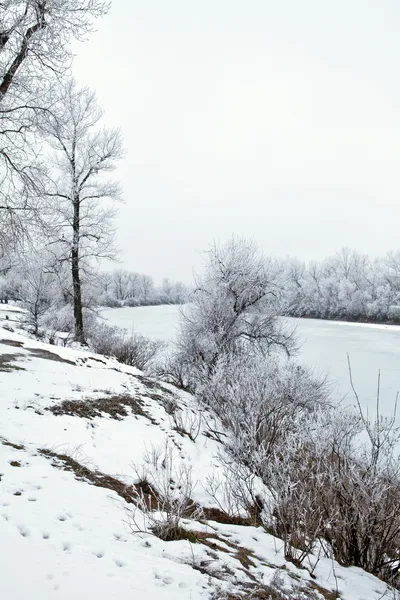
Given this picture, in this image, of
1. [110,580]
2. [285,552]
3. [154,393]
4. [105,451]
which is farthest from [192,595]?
[154,393]

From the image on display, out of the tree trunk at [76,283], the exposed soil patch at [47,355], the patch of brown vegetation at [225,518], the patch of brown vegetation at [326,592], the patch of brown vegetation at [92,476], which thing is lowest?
the patch of brown vegetation at [225,518]

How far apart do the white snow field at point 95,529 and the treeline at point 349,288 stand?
42000 mm

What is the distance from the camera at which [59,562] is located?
209cm

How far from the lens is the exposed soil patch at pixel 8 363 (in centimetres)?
665

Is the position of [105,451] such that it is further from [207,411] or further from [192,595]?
[207,411]

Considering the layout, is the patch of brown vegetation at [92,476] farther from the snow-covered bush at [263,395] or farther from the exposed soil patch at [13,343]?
the exposed soil patch at [13,343]

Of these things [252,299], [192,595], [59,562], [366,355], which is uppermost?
[252,299]

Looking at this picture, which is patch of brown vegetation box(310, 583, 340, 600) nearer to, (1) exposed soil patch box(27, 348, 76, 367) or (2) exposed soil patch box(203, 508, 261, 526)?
(2) exposed soil patch box(203, 508, 261, 526)

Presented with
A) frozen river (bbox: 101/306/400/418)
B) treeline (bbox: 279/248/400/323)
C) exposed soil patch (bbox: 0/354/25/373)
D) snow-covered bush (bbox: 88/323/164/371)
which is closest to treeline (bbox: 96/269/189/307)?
treeline (bbox: 279/248/400/323)

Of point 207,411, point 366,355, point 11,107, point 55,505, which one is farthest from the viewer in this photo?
point 366,355

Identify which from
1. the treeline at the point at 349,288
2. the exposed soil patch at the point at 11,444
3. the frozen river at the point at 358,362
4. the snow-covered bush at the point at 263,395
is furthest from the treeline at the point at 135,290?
the exposed soil patch at the point at 11,444

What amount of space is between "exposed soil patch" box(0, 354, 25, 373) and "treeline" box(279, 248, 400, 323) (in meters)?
40.7

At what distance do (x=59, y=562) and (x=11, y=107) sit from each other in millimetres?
8940

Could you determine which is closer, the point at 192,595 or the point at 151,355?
the point at 192,595
